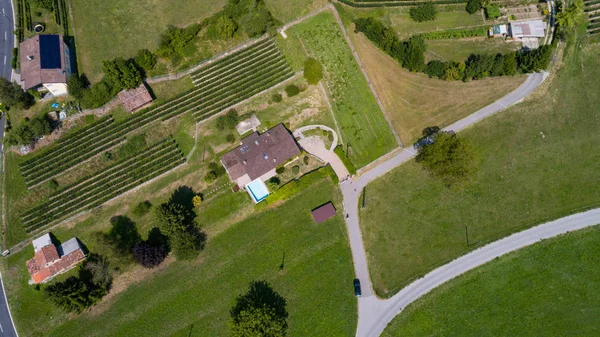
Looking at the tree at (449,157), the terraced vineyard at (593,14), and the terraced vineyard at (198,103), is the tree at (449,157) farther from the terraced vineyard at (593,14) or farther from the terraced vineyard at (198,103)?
the terraced vineyard at (593,14)

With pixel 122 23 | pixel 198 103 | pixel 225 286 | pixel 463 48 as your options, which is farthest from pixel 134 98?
pixel 463 48

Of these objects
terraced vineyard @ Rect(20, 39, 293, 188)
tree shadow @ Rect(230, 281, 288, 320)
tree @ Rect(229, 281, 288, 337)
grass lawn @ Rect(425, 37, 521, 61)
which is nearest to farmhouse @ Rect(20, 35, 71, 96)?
terraced vineyard @ Rect(20, 39, 293, 188)

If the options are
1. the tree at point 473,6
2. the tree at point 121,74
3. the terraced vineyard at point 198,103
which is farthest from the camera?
the tree at point 473,6

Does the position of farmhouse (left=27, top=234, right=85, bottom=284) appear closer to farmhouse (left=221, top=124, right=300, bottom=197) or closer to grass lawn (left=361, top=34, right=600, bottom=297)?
farmhouse (left=221, top=124, right=300, bottom=197)

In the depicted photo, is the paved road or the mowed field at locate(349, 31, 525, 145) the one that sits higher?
the mowed field at locate(349, 31, 525, 145)

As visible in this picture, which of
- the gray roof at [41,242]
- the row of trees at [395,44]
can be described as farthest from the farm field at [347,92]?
the gray roof at [41,242]

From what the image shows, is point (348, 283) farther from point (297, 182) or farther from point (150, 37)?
point (150, 37)

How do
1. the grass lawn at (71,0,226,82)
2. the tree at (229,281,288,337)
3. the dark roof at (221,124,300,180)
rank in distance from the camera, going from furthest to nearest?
the grass lawn at (71,0,226,82)
the dark roof at (221,124,300,180)
the tree at (229,281,288,337)
